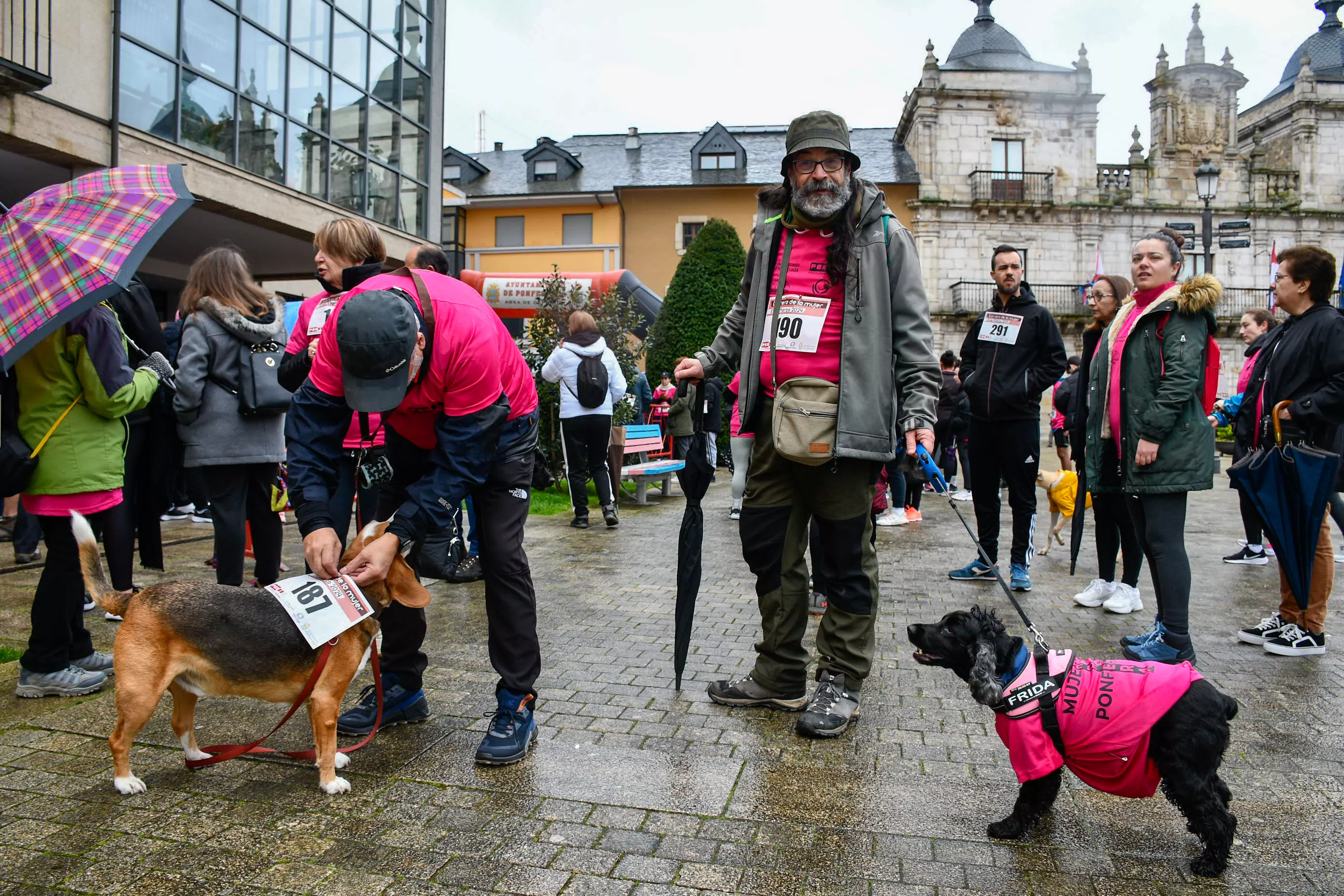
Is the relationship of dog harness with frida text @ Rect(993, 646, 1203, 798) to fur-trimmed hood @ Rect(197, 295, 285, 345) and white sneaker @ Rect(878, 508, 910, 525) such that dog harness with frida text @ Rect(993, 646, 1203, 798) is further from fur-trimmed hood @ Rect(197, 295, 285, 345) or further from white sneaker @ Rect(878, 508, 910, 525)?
white sneaker @ Rect(878, 508, 910, 525)

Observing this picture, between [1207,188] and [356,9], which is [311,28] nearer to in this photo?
[356,9]

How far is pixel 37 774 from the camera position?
3.17 m

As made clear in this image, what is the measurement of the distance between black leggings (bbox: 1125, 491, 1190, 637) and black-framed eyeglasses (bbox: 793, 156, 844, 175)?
2431 millimetres

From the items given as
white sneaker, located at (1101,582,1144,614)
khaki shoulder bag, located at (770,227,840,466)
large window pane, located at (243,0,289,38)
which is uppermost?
large window pane, located at (243,0,289,38)

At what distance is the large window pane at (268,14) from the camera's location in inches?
586

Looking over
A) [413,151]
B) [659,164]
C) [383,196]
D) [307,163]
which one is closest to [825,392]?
[307,163]

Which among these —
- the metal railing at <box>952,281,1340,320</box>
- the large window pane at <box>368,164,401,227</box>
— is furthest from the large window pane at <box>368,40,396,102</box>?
the metal railing at <box>952,281,1340,320</box>

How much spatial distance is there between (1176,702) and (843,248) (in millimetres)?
1966

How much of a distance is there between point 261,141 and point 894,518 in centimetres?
1176

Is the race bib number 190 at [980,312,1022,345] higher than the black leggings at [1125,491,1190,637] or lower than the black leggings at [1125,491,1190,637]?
higher

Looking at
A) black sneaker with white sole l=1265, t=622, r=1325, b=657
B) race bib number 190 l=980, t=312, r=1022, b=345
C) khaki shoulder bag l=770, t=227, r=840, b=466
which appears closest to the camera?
khaki shoulder bag l=770, t=227, r=840, b=466

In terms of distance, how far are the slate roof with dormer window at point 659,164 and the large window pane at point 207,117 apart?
83.2ft

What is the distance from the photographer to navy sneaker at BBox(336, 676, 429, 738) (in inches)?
141

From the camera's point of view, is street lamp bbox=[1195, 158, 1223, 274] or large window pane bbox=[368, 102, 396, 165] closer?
large window pane bbox=[368, 102, 396, 165]
